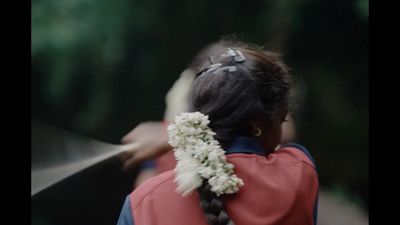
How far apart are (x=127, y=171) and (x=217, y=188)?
0.84 m

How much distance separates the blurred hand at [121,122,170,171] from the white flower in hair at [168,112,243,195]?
710mm

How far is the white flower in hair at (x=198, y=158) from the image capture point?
1202 millimetres

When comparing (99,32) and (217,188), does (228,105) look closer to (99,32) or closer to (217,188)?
(217,188)

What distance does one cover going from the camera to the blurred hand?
1.98 m

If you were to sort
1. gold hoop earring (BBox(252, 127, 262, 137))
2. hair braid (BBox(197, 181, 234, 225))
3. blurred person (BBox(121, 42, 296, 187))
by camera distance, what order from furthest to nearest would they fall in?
blurred person (BBox(121, 42, 296, 187)) → gold hoop earring (BBox(252, 127, 262, 137)) → hair braid (BBox(197, 181, 234, 225))

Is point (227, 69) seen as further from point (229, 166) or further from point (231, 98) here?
point (229, 166)

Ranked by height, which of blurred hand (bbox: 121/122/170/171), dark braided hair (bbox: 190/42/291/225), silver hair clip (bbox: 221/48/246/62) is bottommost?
blurred hand (bbox: 121/122/170/171)

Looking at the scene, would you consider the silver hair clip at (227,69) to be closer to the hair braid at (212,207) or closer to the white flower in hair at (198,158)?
the white flower in hair at (198,158)

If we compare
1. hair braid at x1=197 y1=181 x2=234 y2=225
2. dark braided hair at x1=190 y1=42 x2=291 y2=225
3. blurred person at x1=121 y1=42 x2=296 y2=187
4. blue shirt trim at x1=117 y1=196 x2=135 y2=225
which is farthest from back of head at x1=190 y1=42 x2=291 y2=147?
blurred person at x1=121 y1=42 x2=296 y2=187

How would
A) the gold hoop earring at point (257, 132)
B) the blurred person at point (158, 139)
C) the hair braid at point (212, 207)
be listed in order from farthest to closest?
the blurred person at point (158, 139) < the gold hoop earring at point (257, 132) < the hair braid at point (212, 207)

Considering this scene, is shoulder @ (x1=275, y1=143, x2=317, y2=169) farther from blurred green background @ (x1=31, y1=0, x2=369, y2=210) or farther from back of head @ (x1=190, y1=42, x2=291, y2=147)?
blurred green background @ (x1=31, y1=0, x2=369, y2=210)

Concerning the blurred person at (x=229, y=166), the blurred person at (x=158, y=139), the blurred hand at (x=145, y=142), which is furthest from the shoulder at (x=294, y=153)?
the blurred hand at (x=145, y=142)

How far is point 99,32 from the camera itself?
2.03 meters

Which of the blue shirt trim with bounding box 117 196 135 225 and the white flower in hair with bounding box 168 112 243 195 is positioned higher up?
the white flower in hair with bounding box 168 112 243 195
